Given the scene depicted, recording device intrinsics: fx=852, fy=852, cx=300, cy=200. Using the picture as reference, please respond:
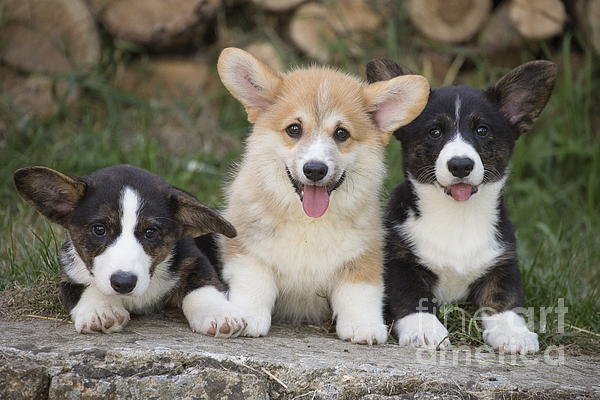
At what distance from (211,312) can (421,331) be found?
1.02 metres

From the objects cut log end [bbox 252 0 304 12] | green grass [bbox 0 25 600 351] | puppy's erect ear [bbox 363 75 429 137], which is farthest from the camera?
cut log end [bbox 252 0 304 12]

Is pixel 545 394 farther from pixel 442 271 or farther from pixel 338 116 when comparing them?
pixel 338 116

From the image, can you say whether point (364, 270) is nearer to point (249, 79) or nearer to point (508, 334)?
point (508, 334)

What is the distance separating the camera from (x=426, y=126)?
14.3ft

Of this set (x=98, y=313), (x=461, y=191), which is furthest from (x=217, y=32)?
(x=98, y=313)

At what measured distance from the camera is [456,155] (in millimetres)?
4117

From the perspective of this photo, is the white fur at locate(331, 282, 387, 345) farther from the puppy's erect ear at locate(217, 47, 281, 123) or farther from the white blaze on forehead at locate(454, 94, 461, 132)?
the puppy's erect ear at locate(217, 47, 281, 123)

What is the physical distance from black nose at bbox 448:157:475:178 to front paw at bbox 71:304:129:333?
1.69m

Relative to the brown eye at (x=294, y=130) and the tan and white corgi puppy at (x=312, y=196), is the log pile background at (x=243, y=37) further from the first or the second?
the brown eye at (x=294, y=130)

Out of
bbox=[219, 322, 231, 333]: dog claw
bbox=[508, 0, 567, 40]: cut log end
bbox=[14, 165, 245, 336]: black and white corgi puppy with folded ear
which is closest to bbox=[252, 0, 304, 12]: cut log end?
bbox=[508, 0, 567, 40]: cut log end

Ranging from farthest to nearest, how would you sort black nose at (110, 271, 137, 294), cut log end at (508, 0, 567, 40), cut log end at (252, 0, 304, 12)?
cut log end at (252, 0, 304, 12), cut log end at (508, 0, 567, 40), black nose at (110, 271, 137, 294)

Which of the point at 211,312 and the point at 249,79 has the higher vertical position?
the point at 249,79

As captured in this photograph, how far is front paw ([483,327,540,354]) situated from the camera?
412 cm

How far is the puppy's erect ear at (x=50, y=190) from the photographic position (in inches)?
151
